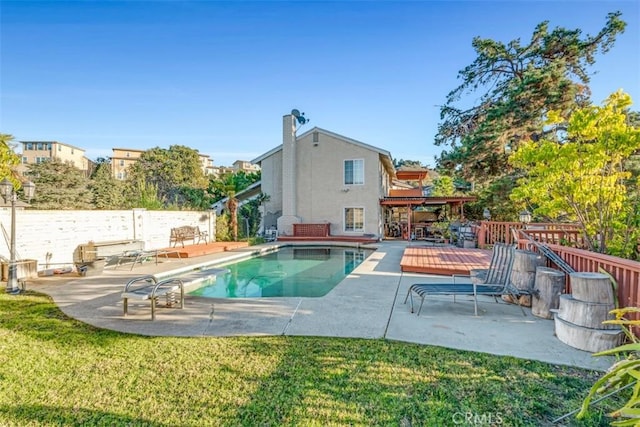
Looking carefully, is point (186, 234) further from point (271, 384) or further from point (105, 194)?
point (105, 194)

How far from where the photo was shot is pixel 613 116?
5125 millimetres

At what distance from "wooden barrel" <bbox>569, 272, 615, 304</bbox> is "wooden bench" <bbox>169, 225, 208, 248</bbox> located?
13.3 m

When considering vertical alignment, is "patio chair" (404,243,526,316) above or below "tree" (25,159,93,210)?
below

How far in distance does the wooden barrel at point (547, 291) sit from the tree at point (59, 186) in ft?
84.8

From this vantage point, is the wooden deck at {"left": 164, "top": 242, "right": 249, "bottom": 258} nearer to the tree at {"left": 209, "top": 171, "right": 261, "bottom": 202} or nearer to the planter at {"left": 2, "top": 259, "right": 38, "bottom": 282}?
the planter at {"left": 2, "top": 259, "right": 38, "bottom": 282}

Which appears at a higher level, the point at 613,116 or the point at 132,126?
the point at 132,126

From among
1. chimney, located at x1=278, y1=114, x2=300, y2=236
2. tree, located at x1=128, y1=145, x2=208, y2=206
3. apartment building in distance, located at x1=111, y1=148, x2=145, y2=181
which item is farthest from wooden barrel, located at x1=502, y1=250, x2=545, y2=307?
apartment building in distance, located at x1=111, y1=148, x2=145, y2=181

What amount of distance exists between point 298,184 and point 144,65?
10.2m

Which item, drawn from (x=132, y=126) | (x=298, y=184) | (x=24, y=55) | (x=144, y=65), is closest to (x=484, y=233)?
(x=298, y=184)

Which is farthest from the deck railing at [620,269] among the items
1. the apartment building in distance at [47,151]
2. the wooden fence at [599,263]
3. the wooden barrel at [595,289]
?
the apartment building in distance at [47,151]

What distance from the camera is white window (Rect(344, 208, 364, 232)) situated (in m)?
19.3

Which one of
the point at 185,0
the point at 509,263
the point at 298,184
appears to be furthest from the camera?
the point at 298,184

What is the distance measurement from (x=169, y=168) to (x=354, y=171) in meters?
25.1

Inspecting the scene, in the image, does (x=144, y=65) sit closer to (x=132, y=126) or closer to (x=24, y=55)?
(x=24, y=55)
